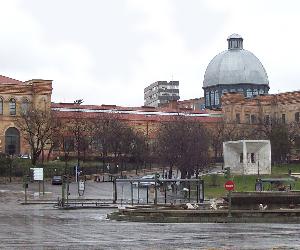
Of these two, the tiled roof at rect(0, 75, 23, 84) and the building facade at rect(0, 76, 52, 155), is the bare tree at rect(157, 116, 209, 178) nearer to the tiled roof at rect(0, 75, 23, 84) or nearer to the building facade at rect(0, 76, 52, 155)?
the building facade at rect(0, 76, 52, 155)

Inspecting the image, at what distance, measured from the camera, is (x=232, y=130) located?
121m

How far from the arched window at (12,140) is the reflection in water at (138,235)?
220ft

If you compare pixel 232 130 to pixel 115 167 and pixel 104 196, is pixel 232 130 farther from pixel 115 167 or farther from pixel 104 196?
pixel 104 196

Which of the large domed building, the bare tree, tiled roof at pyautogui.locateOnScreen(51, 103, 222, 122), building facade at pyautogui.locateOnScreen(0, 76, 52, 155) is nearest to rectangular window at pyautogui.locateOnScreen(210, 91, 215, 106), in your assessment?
the large domed building

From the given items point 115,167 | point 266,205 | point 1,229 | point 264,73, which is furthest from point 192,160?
point 264,73

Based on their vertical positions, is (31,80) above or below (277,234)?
above

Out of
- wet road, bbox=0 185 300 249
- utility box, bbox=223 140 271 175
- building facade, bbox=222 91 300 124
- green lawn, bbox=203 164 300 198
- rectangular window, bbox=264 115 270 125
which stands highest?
building facade, bbox=222 91 300 124

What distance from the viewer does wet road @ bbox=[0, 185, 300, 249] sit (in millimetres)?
24078

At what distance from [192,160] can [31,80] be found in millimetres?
32412

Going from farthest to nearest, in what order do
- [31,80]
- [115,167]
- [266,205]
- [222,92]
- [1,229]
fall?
[222,92]
[31,80]
[115,167]
[266,205]
[1,229]

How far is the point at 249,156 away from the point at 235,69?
5808cm

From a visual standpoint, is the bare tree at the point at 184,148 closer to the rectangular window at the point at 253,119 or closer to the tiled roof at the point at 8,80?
the tiled roof at the point at 8,80

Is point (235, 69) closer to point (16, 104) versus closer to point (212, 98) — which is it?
point (212, 98)

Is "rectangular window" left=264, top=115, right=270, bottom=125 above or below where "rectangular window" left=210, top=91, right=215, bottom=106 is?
below
